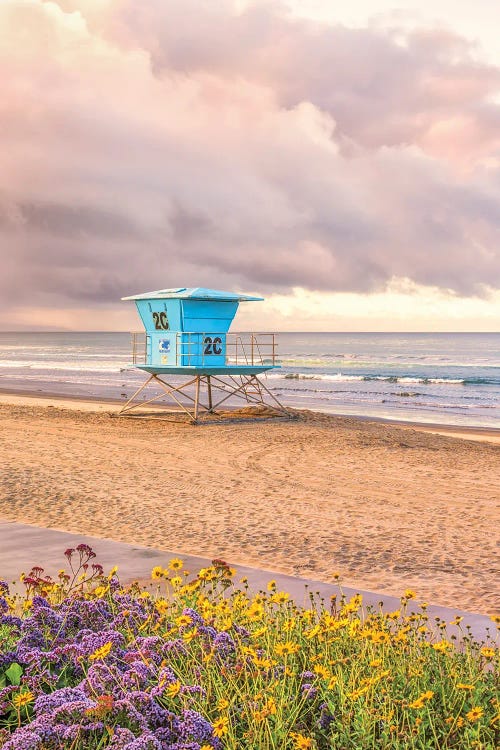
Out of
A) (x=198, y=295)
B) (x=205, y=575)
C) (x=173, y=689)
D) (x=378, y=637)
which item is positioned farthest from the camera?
(x=198, y=295)

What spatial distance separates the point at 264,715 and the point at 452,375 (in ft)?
216

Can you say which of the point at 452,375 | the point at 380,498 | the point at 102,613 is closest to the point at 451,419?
the point at 380,498

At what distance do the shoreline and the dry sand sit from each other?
4813mm

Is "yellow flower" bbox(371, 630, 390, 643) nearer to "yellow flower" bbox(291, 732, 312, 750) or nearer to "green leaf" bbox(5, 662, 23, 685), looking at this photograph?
"yellow flower" bbox(291, 732, 312, 750)

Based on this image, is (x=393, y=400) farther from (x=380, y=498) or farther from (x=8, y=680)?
(x=8, y=680)

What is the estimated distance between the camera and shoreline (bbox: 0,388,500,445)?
27219 millimetres

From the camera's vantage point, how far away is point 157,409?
30.7 metres

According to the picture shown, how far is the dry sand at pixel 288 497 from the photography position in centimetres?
898

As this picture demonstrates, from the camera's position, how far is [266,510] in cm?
1181

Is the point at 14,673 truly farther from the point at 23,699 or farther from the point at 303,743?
the point at 303,743

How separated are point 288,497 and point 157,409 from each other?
18113 millimetres

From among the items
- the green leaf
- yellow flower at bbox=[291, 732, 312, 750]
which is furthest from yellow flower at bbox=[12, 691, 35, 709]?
yellow flower at bbox=[291, 732, 312, 750]

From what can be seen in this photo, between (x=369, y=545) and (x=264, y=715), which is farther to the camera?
(x=369, y=545)

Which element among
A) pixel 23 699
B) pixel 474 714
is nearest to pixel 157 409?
pixel 23 699
